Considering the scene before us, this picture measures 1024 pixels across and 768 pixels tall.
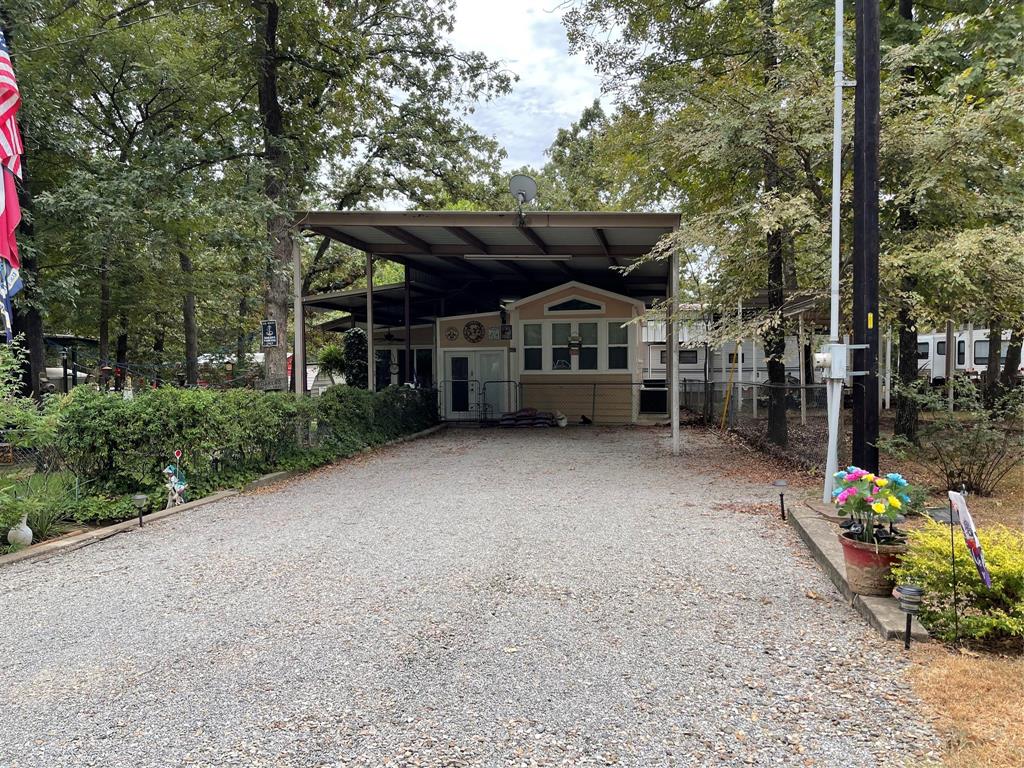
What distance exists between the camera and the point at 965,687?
2.63m

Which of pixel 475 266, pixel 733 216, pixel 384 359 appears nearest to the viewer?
pixel 733 216

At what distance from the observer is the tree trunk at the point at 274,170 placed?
10.1 meters

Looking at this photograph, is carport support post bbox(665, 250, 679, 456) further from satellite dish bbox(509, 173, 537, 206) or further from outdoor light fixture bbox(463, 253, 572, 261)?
outdoor light fixture bbox(463, 253, 572, 261)

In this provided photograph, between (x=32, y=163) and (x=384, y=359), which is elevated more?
(x=32, y=163)

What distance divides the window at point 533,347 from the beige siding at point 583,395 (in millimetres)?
285

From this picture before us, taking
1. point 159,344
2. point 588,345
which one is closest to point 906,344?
point 588,345

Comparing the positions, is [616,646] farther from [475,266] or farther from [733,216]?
[475,266]

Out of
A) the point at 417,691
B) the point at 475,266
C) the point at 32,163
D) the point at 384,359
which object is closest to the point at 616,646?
the point at 417,691

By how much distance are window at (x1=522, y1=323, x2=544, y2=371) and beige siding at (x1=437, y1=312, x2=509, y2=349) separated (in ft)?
1.72

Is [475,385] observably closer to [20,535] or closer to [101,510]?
[101,510]

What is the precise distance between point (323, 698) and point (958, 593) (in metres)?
3.20

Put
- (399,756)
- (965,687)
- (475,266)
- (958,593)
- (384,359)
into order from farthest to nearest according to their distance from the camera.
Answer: (384,359) → (475,266) → (958,593) → (965,687) → (399,756)

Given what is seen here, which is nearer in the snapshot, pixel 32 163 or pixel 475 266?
pixel 32 163

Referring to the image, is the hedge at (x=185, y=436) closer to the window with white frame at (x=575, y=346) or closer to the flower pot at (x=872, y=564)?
the flower pot at (x=872, y=564)
